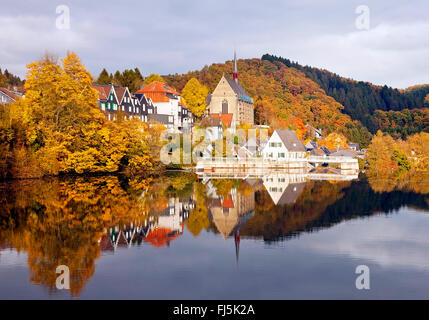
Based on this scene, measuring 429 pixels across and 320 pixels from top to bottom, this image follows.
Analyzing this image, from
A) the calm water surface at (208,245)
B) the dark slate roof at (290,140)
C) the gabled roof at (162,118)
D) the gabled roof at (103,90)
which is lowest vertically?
the calm water surface at (208,245)

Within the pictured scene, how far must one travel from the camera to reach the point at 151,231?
2011 centimetres

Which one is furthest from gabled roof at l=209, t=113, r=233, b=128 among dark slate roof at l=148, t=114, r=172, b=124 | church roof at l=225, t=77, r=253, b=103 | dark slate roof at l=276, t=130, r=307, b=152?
dark slate roof at l=276, t=130, r=307, b=152

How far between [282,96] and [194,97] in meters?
41.5

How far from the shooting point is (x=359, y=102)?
589 ft

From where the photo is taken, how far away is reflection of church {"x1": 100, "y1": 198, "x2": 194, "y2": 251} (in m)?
17.9

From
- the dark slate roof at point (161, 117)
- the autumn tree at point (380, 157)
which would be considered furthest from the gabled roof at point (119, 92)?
the autumn tree at point (380, 157)

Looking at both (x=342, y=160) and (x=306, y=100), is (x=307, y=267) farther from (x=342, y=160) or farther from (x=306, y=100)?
(x=306, y=100)

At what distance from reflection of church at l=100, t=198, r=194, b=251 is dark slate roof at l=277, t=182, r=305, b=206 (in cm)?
767

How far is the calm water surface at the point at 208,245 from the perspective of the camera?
42.5 ft

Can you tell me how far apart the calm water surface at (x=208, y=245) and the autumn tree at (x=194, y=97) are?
204ft

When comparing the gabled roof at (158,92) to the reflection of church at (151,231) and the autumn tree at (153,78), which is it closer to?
the autumn tree at (153,78)
